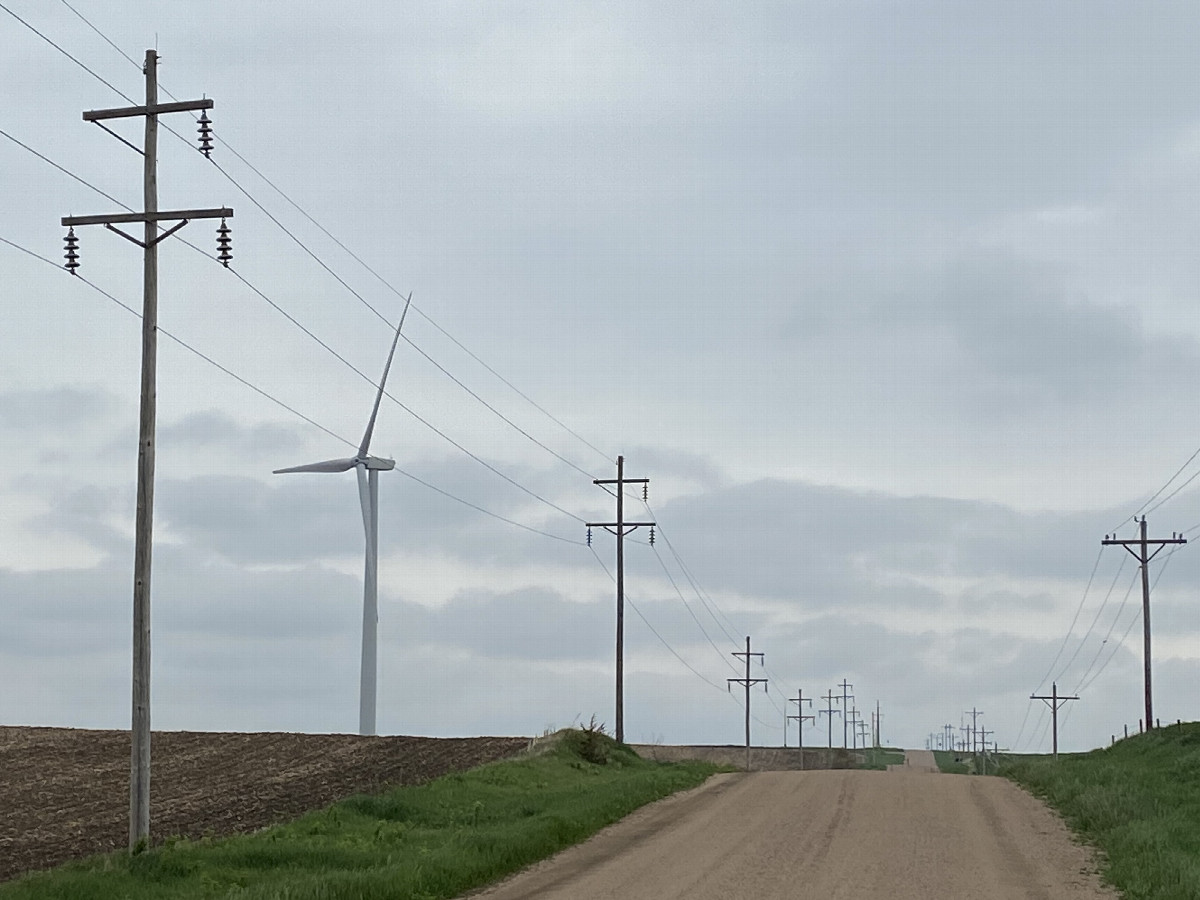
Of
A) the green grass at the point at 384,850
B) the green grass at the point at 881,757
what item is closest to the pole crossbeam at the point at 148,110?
the green grass at the point at 384,850

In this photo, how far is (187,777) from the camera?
44812mm

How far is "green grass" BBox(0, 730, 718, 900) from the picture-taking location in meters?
21.4

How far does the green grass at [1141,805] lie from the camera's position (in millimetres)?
22000

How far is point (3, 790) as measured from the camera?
134 ft

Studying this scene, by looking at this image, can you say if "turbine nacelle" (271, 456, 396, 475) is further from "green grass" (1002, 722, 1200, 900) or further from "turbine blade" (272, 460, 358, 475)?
"green grass" (1002, 722, 1200, 900)

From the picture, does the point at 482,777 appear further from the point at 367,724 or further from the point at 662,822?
the point at 367,724

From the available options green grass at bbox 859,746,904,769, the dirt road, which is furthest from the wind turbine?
green grass at bbox 859,746,904,769

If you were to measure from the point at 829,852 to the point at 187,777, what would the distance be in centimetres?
2470

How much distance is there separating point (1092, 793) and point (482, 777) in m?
15.0

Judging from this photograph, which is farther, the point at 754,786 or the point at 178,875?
the point at 754,786

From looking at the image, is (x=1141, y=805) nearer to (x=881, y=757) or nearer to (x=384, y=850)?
(x=384, y=850)

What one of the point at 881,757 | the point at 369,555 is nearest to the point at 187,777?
the point at 369,555

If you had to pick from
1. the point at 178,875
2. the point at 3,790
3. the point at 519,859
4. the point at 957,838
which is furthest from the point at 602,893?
the point at 3,790

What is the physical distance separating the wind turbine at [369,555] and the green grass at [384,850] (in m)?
17.5
